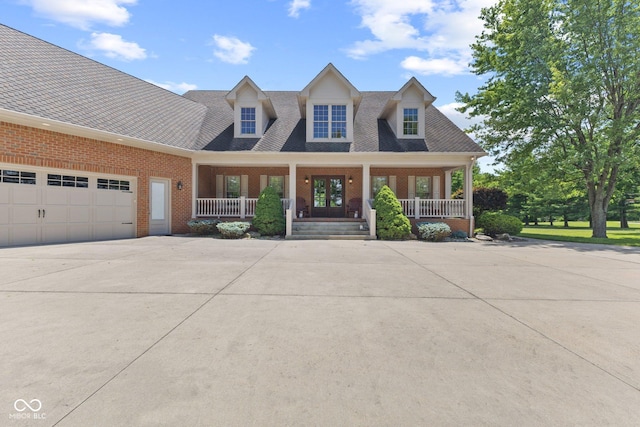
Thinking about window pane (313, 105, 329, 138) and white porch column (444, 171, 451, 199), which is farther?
white porch column (444, 171, 451, 199)

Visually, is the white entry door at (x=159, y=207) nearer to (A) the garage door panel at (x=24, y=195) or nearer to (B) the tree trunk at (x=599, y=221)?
(A) the garage door panel at (x=24, y=195)

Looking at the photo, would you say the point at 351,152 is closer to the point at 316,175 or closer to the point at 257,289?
the point at 316,175

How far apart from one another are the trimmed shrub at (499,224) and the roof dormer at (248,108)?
42.3 ft

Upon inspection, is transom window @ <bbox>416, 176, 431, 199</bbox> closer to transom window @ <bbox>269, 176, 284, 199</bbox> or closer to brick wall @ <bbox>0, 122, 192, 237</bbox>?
transom window @ <bbox>269, 176, 284, 199</bbox>

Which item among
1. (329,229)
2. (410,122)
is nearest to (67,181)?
(329,229)

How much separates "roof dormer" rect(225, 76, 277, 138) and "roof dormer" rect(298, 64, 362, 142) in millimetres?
2238

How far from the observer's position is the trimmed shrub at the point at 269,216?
13930mm

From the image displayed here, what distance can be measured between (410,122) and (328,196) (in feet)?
20.8

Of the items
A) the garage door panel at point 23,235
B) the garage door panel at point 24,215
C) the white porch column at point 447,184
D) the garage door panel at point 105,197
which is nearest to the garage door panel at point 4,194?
the garage door panel at point 24,215

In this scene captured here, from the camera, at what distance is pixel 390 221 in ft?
44.2

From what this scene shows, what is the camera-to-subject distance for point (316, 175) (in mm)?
18109

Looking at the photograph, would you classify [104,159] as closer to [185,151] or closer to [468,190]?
[185,151]

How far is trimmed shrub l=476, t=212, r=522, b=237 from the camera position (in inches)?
583

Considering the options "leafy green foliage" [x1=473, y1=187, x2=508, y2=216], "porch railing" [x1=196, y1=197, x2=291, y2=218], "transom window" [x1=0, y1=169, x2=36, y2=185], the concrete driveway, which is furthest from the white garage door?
"leafy green foliage" [x1=473, y1=187, x2=508, y2=216]
